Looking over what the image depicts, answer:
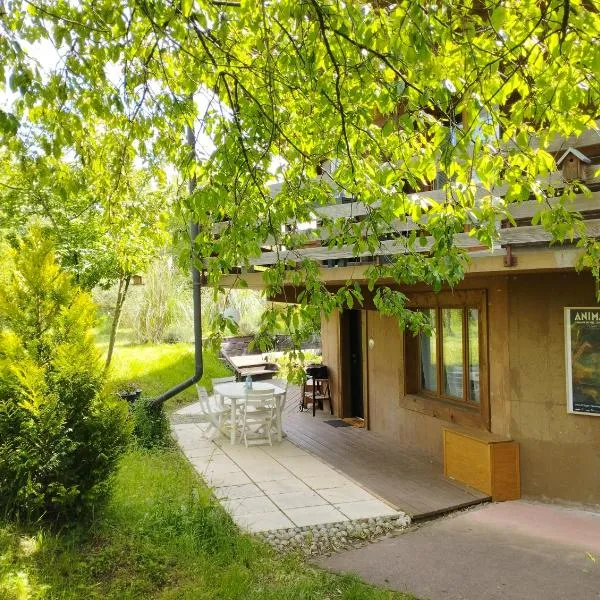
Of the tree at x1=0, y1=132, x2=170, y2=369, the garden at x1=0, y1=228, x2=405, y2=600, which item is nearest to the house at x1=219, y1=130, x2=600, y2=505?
the tree at x1=0, y1=132, x2=170, y2=369

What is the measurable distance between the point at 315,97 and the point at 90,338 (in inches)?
115

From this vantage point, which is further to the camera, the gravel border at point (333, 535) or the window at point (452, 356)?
the window at point (452, 356)

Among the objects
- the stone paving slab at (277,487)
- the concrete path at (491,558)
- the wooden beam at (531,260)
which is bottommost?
the concrete path at (491,558)

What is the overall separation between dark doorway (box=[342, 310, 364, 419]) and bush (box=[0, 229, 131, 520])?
6.30 m

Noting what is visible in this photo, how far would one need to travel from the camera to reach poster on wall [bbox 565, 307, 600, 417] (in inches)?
237

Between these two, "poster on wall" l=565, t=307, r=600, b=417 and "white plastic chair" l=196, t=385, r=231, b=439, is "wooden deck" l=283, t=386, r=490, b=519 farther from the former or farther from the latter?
"poster on wall" l=565, t=307, r=600, b=417

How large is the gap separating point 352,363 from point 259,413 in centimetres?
307

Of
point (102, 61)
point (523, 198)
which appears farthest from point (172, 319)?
point (523, 198)

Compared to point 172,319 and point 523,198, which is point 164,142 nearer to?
point 523,198

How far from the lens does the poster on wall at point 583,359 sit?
19.7 ft

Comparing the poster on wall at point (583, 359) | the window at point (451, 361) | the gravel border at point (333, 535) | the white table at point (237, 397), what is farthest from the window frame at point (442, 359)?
the gravel border at point (333, 535)

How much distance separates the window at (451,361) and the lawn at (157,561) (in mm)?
3446

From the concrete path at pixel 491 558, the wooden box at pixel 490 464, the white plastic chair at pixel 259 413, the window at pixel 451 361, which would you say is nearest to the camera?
the concrete path at pixel 491 558

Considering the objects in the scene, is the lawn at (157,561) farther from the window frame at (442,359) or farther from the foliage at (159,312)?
the foliage at (159,312)
